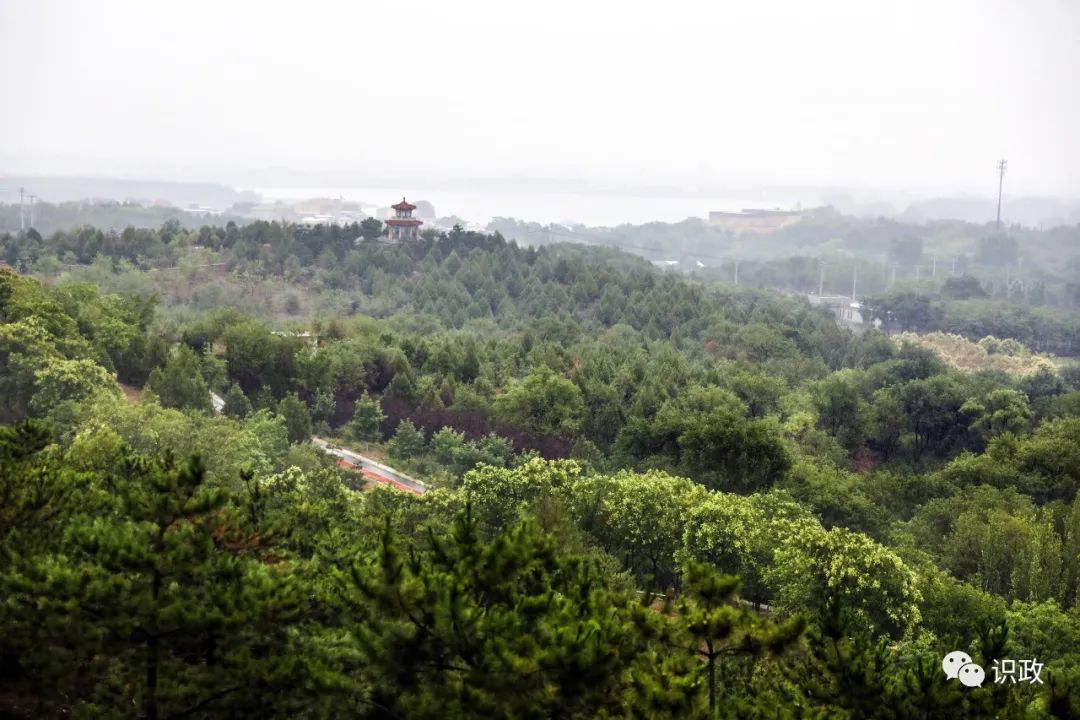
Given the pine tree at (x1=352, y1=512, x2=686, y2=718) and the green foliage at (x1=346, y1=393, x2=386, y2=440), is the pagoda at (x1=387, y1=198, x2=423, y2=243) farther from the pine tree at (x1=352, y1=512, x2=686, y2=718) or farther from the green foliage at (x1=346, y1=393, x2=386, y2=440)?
the pine tree at (x1=352, y1=512, x2=686, y2=718)

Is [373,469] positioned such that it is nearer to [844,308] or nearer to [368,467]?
[368,467]

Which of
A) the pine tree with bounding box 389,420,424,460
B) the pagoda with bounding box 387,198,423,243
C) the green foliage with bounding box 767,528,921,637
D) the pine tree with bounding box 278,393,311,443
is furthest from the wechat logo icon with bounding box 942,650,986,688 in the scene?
the pagoda with bounding box 387,198,423,243

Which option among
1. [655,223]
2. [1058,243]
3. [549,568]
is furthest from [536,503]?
[655,223]

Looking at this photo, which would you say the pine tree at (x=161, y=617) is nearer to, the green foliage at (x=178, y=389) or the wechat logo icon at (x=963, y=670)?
the wechat logo icon at (x=963, y=670)

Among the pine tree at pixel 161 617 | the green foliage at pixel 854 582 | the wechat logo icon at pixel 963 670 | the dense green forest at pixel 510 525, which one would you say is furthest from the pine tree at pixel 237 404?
the wechat logo icon at pixel 963 670

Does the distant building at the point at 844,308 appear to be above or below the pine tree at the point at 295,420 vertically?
below

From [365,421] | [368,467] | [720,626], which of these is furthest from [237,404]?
[720,626]
